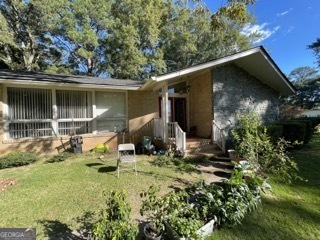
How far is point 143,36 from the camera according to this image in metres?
20.2

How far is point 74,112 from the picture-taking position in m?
8.80

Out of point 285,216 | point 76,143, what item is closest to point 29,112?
point 76,143

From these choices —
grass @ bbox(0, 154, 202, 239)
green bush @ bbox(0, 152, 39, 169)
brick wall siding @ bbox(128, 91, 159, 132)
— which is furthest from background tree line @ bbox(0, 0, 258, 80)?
grass @ bbox(0, 154, 202, 239)

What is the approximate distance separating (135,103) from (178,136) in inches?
129

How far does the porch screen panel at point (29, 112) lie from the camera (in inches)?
300

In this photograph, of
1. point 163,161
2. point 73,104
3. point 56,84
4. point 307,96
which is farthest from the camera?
point 307,96

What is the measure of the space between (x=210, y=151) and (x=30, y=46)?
65.4ft

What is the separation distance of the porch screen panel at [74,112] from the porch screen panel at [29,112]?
422mm

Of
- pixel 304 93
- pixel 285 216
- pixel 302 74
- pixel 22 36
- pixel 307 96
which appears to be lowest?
pixel 285 216

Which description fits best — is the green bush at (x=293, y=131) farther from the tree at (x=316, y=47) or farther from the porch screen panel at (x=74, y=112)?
the tree at (x=316, y=47)

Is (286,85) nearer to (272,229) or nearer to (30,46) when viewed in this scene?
(272,229)

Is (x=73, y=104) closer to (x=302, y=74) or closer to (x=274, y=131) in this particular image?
(x=274, y=131)

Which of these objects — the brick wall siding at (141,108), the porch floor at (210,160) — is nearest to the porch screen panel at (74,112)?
the brick wall siding at (141,108)

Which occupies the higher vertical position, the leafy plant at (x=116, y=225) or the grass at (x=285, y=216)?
the leafy plant at (x=116, y=225)
